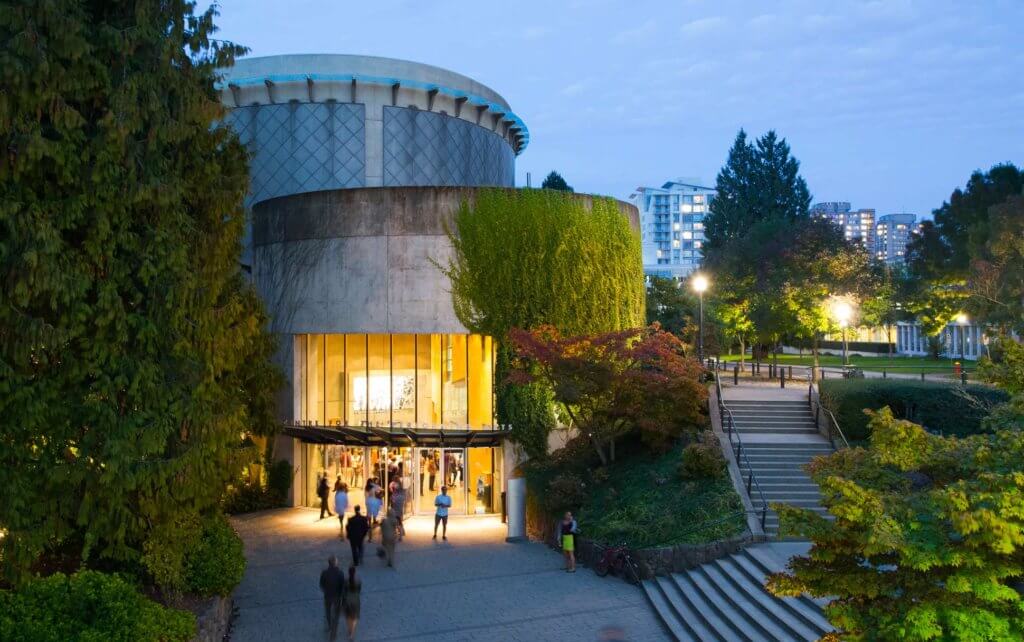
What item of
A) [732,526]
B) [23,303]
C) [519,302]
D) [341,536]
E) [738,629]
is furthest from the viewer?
[519,302]

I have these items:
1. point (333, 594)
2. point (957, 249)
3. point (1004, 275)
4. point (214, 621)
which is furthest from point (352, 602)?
point (957, 249)

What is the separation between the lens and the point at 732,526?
58.3 feet

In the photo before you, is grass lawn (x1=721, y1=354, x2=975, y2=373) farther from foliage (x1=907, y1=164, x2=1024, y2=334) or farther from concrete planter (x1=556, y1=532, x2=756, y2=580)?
concrete planter (x1=556, y1=532, x2=756, y2=580)

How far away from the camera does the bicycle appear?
17.8 metres

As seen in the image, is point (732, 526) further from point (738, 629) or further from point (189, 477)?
point (189, 477)

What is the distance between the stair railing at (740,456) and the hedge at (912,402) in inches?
108

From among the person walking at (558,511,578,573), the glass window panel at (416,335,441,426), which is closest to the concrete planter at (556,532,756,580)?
the person walking at (558,511,578,573)

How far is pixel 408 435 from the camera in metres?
25.5

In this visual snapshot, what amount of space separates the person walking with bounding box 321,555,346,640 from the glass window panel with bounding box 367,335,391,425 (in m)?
12.5

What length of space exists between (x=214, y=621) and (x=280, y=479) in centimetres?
1398

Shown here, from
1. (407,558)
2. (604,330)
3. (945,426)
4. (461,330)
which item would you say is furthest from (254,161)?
(945,426)

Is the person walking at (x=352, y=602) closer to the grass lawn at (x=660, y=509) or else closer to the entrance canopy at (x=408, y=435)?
the grass lawn at (x=660, y=509)

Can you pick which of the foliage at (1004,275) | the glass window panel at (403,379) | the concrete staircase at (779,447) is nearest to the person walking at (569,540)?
the concrete staircase at (779,447)

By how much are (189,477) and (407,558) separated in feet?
26.2
